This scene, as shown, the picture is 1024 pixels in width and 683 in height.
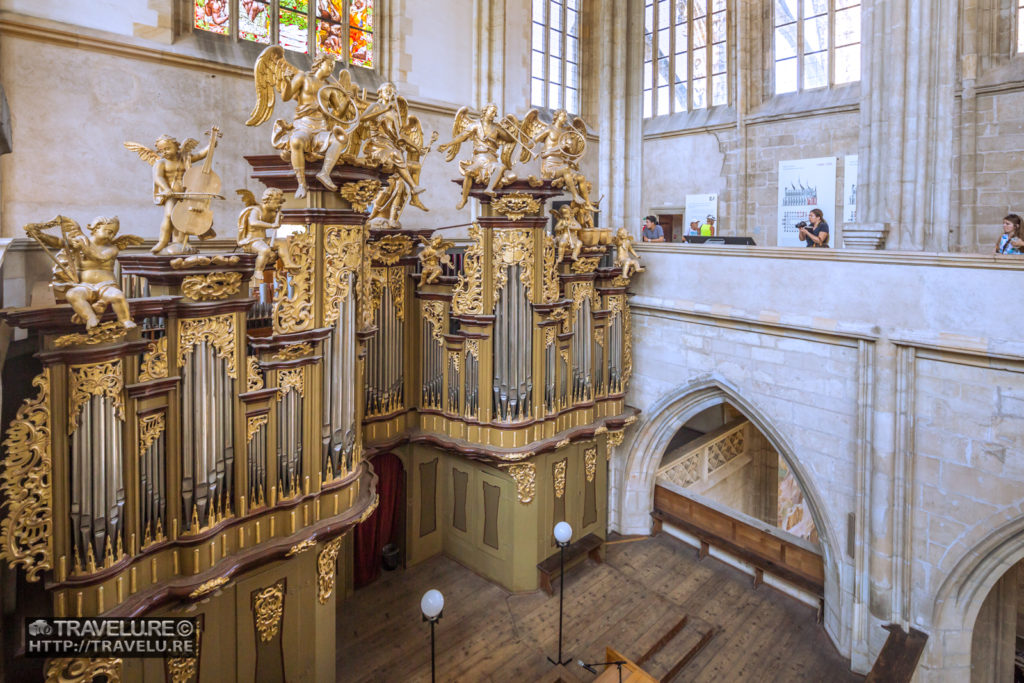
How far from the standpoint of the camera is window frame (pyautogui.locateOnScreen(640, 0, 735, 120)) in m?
14.5

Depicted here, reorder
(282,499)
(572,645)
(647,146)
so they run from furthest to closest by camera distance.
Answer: (647,146) → (572,645) → (282,499)

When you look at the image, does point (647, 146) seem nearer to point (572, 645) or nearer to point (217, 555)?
point (572, 645)

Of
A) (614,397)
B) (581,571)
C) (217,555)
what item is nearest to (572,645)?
(581,571)

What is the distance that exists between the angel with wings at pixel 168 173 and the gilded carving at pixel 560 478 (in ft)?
18.8

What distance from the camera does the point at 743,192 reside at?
14352 millimetres

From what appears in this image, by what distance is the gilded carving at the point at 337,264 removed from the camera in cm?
603

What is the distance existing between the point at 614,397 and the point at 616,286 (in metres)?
1.75

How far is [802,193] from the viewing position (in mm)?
13367

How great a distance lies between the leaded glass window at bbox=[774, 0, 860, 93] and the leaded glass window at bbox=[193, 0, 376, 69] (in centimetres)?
874

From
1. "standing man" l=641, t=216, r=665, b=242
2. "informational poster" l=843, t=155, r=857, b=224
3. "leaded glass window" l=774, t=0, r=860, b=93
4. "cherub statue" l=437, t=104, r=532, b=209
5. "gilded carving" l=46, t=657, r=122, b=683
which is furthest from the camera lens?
"leaded glass window" l=774, t=0, r=860, b=93

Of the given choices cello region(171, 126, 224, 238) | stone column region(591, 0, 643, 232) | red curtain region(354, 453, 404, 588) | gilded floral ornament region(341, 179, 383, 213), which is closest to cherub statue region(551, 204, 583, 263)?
gilded floral ornament region(341, 179, 383, 213)

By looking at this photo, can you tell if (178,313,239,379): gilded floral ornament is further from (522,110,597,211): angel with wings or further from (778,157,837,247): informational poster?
(778,157,837,247): informational poster

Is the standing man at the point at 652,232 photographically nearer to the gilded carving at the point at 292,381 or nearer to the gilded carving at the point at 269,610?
the gilded carving at the point at 292,381

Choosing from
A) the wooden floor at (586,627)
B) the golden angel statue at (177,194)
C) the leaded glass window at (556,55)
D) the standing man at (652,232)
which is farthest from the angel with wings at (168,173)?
the leaded glass window at (556,55)
